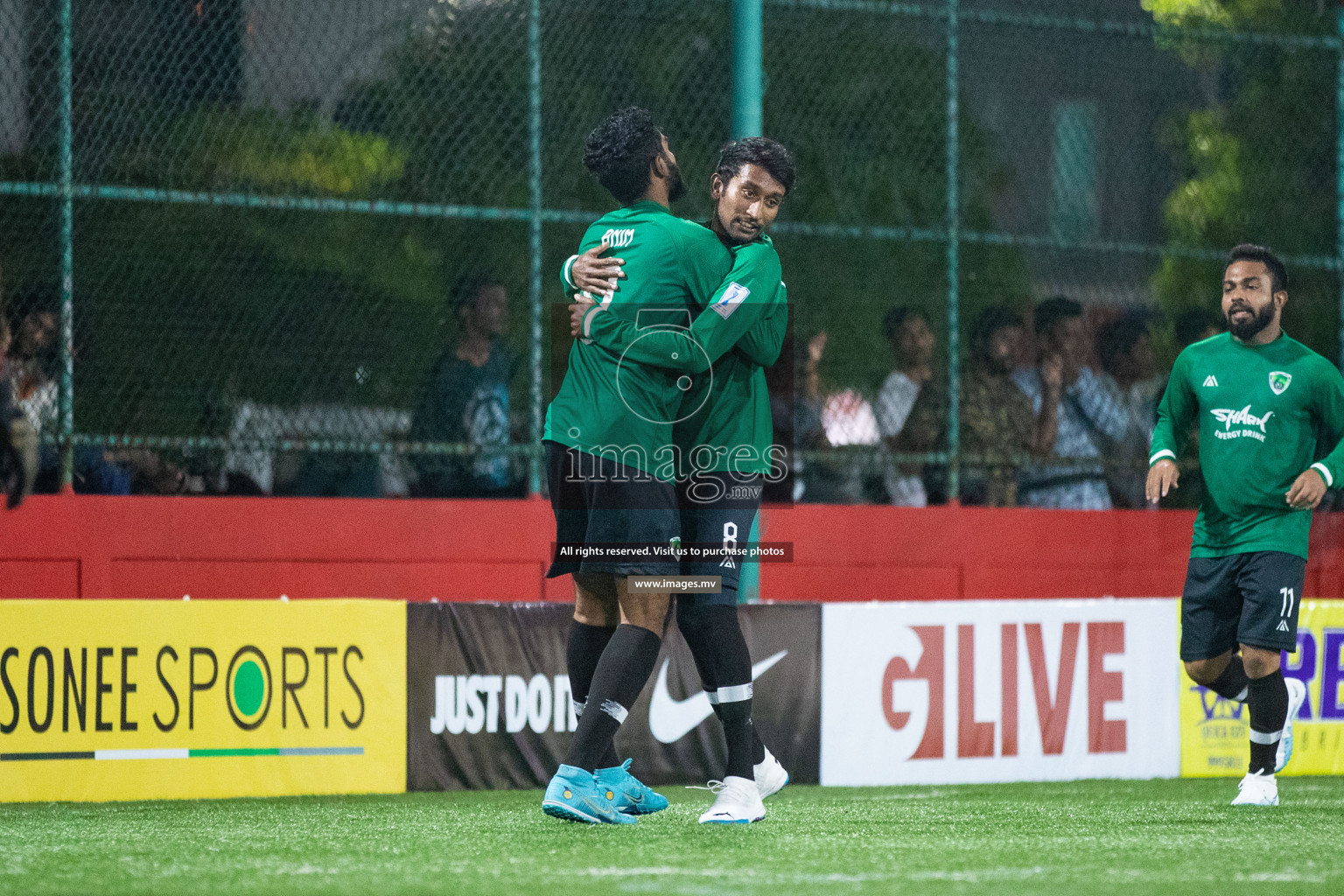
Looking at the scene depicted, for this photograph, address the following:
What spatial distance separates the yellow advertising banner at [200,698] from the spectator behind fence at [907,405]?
3.55m

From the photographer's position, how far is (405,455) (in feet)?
30.3

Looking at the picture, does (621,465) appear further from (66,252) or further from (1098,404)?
(1098,404)

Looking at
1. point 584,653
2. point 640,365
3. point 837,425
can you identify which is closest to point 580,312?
point 640,365

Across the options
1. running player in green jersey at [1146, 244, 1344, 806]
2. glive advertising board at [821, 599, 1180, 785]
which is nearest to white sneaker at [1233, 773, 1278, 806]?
running player in green jersey at [1146, 244, 1344, 806]

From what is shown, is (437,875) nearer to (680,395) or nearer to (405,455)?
(680,395)

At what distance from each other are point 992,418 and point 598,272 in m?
5.41

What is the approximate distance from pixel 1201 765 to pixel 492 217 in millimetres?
4552

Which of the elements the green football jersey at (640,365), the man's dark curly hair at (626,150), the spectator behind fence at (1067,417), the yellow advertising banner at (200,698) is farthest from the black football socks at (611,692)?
the spectator behind fence at (1067,417)

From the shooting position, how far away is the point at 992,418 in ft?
33.8

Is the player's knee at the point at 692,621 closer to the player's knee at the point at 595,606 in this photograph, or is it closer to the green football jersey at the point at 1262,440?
the player's knee at the point at 595,606

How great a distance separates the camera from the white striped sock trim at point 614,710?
16.8ft

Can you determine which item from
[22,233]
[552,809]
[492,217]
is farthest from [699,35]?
[552,809]

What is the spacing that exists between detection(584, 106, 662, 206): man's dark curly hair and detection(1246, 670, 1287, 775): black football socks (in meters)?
3.17

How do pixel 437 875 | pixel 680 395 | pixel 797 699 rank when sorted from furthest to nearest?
1. pixel 797 699
2. pixel 680 395
3. pixel 437 875
